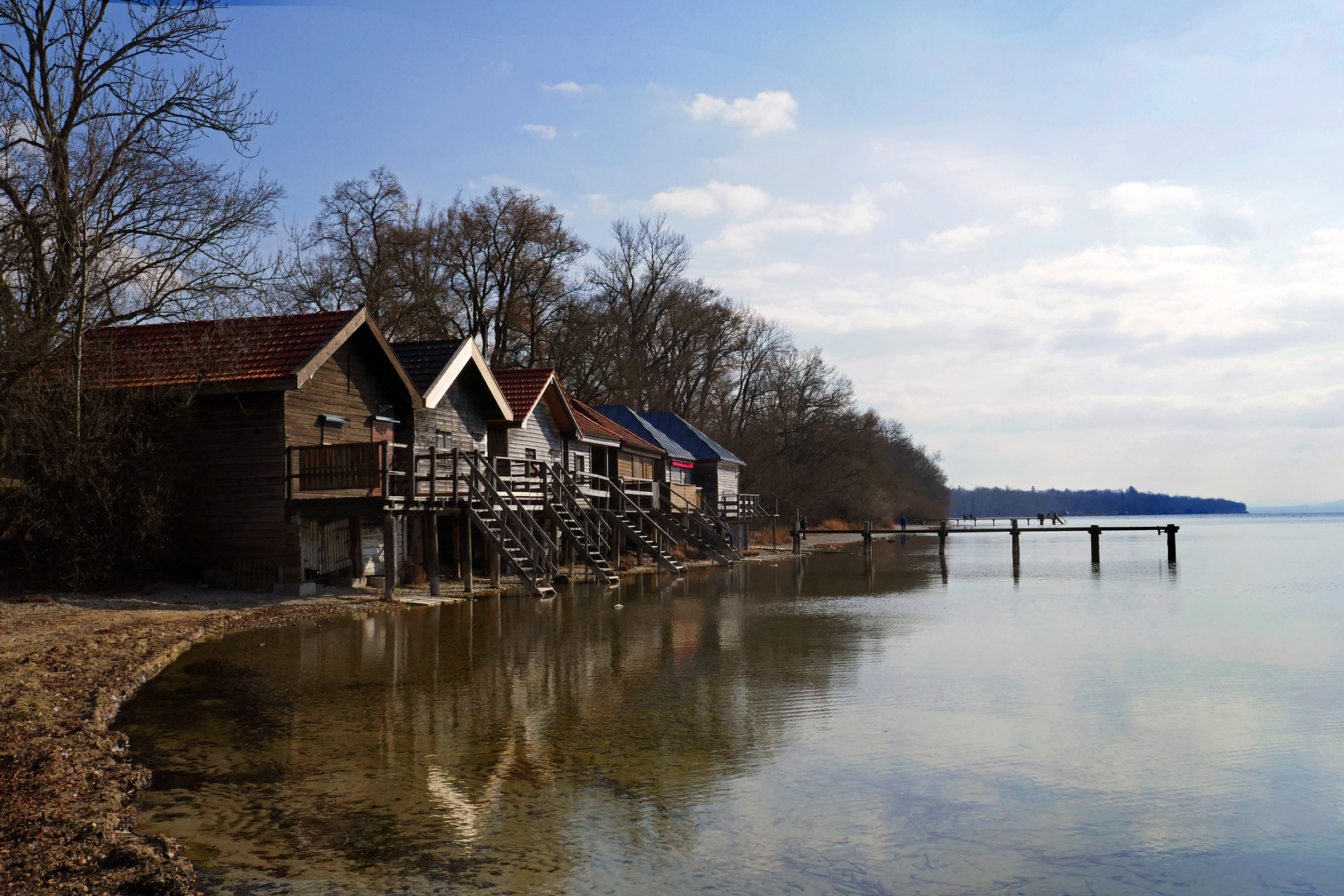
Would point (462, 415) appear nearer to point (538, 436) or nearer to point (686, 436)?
point (538, 436)

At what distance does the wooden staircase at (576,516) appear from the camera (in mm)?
26844

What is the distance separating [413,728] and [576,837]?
384 centimetres

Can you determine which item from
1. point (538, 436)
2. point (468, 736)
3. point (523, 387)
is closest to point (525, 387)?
point (523, 387)

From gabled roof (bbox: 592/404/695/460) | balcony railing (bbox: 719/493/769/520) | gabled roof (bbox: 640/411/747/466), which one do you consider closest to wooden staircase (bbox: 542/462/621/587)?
gabled roof (bbox: 592/404/695/460)

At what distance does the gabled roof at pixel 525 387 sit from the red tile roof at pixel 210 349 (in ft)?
27.5

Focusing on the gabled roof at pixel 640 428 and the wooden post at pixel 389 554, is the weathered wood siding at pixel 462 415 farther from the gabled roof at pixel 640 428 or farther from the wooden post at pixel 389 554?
the gabled roof at pixel 640 428

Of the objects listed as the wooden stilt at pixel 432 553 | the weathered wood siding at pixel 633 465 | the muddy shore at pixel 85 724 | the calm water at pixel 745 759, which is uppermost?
the weathered wood siding at pixel 633 465

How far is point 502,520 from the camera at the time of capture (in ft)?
80.1

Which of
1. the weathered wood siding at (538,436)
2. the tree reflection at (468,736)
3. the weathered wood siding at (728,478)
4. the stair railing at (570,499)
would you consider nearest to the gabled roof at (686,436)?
the weathered wood siding at (728,478)

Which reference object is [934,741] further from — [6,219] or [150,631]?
[6,219]

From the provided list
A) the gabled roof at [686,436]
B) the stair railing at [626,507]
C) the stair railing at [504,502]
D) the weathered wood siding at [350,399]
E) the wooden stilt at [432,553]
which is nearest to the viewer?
the weathered wood siding at [350,399]

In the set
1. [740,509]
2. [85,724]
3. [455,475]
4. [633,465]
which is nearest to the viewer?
[85,724]

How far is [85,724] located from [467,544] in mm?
15630

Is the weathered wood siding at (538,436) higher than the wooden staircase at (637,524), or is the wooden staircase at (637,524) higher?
the weathered wood siding at (538,436)
